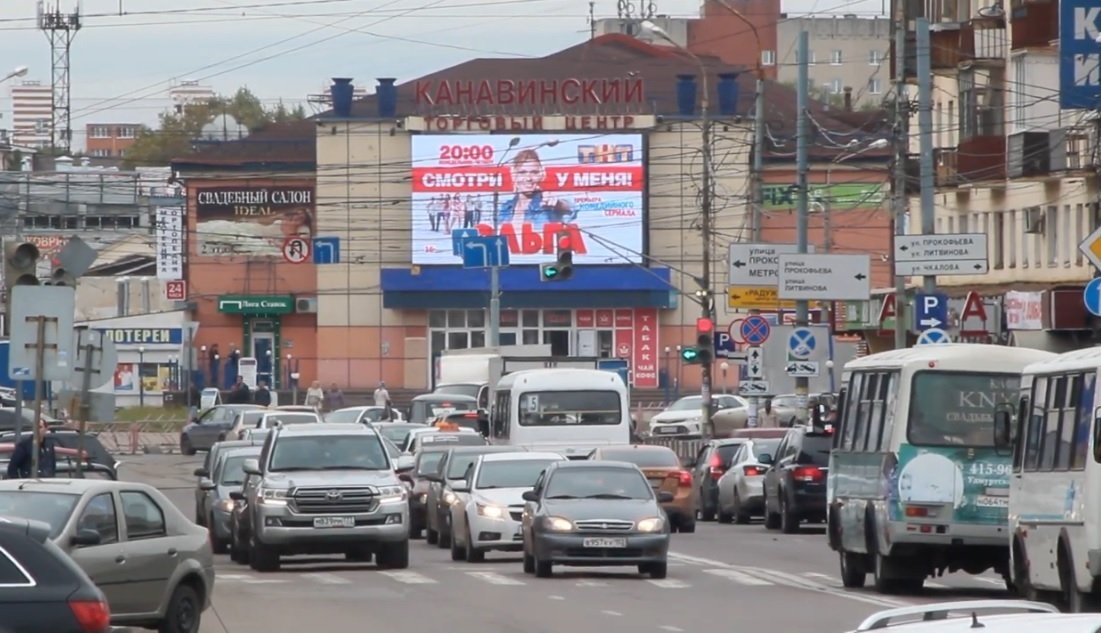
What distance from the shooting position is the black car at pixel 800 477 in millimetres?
34500

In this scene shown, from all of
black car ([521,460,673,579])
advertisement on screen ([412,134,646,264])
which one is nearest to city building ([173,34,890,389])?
advertisement on screen ([412,134,646,264])

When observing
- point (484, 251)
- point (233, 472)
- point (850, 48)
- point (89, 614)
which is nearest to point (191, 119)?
point (850, 48)

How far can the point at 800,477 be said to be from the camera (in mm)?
34625

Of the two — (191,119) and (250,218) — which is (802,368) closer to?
(250,218)

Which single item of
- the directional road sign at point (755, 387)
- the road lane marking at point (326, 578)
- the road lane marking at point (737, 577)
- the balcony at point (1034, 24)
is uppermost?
the balcony at point (1034, 24)

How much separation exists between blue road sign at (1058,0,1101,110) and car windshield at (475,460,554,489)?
828 cm

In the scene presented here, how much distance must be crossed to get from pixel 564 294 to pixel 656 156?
21.2 feet

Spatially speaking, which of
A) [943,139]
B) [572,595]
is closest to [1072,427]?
[572,595]

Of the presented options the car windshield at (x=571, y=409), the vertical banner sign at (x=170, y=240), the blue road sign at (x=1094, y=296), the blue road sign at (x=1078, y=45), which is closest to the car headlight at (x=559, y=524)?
the blue road sign at (x=1094, y=296)

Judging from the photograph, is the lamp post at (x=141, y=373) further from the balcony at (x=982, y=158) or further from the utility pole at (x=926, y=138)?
the utility pole at (x=926, y=138)

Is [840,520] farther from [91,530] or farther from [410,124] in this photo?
[410,124]

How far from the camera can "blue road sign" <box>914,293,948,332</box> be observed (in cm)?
3566

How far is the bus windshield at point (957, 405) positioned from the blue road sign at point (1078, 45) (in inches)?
183

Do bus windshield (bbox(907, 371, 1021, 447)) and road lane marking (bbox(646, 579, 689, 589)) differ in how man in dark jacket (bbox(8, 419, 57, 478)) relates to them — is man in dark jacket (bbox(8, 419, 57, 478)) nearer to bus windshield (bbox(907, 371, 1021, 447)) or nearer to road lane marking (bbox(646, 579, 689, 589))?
road lane marking (bbox(646, 579, 689, 589))
